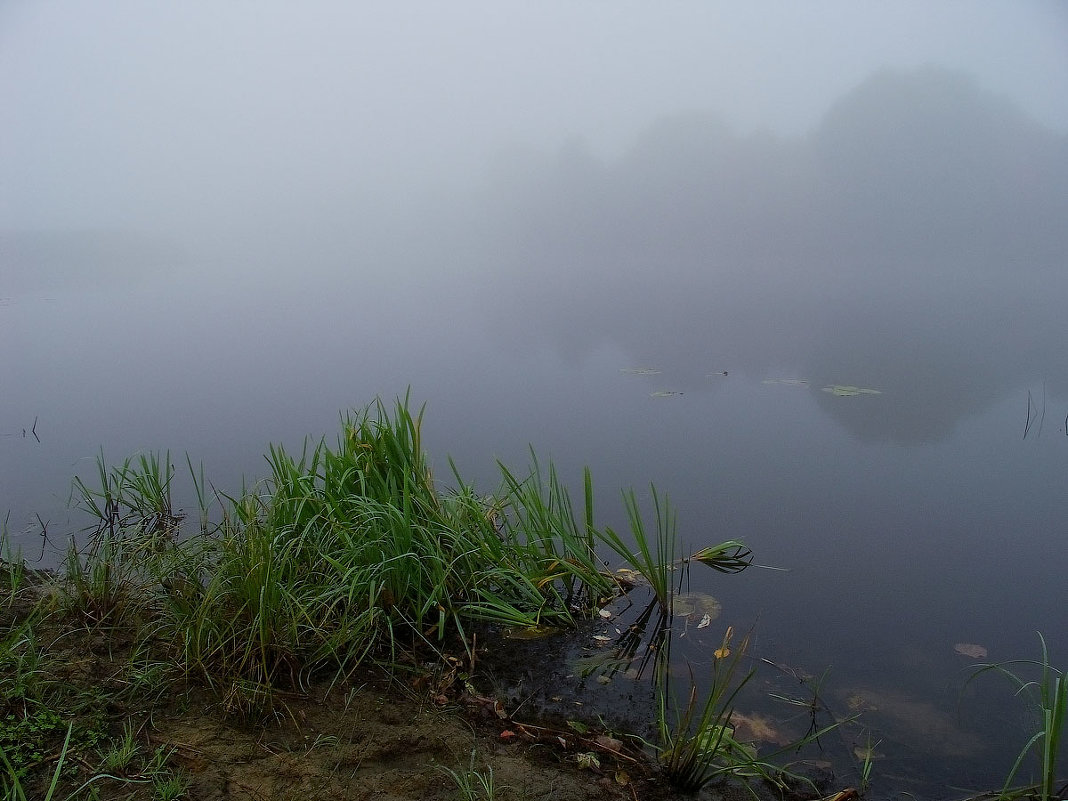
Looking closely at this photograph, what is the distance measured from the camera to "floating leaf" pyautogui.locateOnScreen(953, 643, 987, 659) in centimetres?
269

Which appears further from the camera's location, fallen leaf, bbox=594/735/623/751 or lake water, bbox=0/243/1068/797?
lake water, bbox=0/243/1068/797

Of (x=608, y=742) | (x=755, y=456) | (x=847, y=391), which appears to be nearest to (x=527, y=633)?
(x=608, y=742)

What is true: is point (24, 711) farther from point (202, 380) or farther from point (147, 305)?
point (147, 305)

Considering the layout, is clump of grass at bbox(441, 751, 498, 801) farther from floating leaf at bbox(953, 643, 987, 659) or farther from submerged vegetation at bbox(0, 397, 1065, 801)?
floating leaf at bbox(953, 643, 987, 659)

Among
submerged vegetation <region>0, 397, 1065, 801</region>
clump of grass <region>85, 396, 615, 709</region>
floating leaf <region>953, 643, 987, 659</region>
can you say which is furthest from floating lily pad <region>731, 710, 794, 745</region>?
floating leaf <region>953, 643, 987, 659</region>

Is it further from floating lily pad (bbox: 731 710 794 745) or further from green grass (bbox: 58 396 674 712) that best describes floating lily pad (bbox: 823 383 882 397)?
floating lily pad (bbox: 731 710 794 745)

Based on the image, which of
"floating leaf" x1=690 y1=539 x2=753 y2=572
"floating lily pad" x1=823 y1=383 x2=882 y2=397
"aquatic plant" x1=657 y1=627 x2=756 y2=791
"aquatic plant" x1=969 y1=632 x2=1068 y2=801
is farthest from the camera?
"floating lily pad" x1=823 y1=383 x2=882 y2=397

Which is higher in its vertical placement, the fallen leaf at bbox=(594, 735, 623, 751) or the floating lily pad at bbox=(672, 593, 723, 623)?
the fallen leaf at bbox=(594, 735, 623, 751)

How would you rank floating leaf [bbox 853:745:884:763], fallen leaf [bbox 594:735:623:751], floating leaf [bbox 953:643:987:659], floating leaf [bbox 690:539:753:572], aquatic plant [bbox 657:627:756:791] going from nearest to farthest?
Result: aquatic plant [bbox 657:627:756:791] < fallen leaf [bbox 594:735:623:751] < floating leaf [bbox 853:745:884:763] < floating leaf [bbox 953:643:987:659] < floating leaf [bbox 690:539:753:572]

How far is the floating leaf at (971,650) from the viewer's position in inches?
106

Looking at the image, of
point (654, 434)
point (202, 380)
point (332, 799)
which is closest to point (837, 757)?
point (332, 799)

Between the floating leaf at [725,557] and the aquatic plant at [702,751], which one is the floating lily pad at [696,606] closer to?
the floating leaf at [725,557]

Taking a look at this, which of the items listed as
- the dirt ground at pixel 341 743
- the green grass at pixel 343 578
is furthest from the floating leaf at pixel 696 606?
the dirt ground at pixel 341 743

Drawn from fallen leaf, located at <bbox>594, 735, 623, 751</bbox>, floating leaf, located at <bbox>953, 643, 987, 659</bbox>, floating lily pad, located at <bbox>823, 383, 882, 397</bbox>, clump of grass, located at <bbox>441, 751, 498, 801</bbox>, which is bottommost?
floating leaf, located at <bbox>953, 643, 987, 659</bbox>
